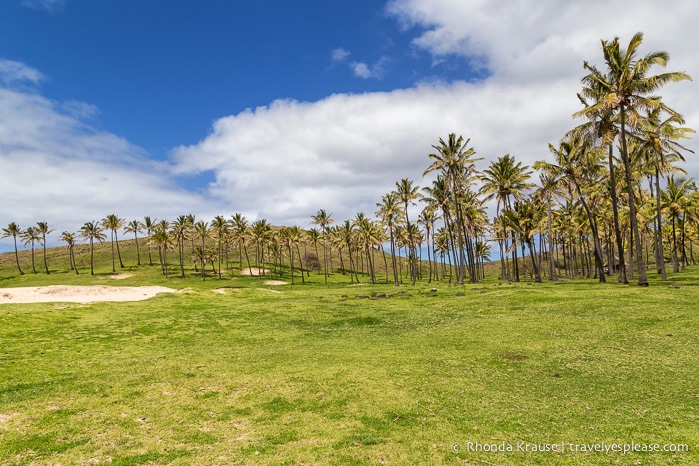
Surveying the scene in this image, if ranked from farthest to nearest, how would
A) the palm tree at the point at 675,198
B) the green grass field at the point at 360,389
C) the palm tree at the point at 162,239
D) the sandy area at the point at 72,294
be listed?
the palm tree at the point at 162,239 → the palm tree at the point at 675,198 → the sandy area at the point at 72,294 → the green grass field at the point at 360,389

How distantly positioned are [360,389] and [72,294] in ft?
167

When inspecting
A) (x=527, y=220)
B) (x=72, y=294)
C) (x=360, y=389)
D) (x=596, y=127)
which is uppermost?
(x=596, y=127)

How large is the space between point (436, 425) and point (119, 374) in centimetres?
1291

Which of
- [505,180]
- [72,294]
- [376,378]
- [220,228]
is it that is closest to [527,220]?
[505,180]

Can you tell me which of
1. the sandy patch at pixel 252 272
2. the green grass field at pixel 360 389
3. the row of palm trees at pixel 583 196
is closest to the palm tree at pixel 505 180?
the row of palm trees at pixel 583 196

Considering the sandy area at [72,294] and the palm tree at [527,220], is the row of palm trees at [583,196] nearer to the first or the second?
the palm tree at [527,220]

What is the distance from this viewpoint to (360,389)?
13.0 metres

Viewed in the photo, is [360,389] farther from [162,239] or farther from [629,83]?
[162,239]

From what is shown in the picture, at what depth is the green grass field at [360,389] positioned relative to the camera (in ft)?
29.0

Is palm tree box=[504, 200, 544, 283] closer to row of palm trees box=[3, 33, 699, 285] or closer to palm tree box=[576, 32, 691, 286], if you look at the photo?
row of palm trees box=[3, 33, 699, 285]

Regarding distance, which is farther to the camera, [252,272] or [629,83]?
[252,272]

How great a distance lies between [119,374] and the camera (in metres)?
14.9

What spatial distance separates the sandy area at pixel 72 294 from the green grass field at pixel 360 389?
70.4ft

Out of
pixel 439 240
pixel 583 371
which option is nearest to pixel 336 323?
pixel 583 371
